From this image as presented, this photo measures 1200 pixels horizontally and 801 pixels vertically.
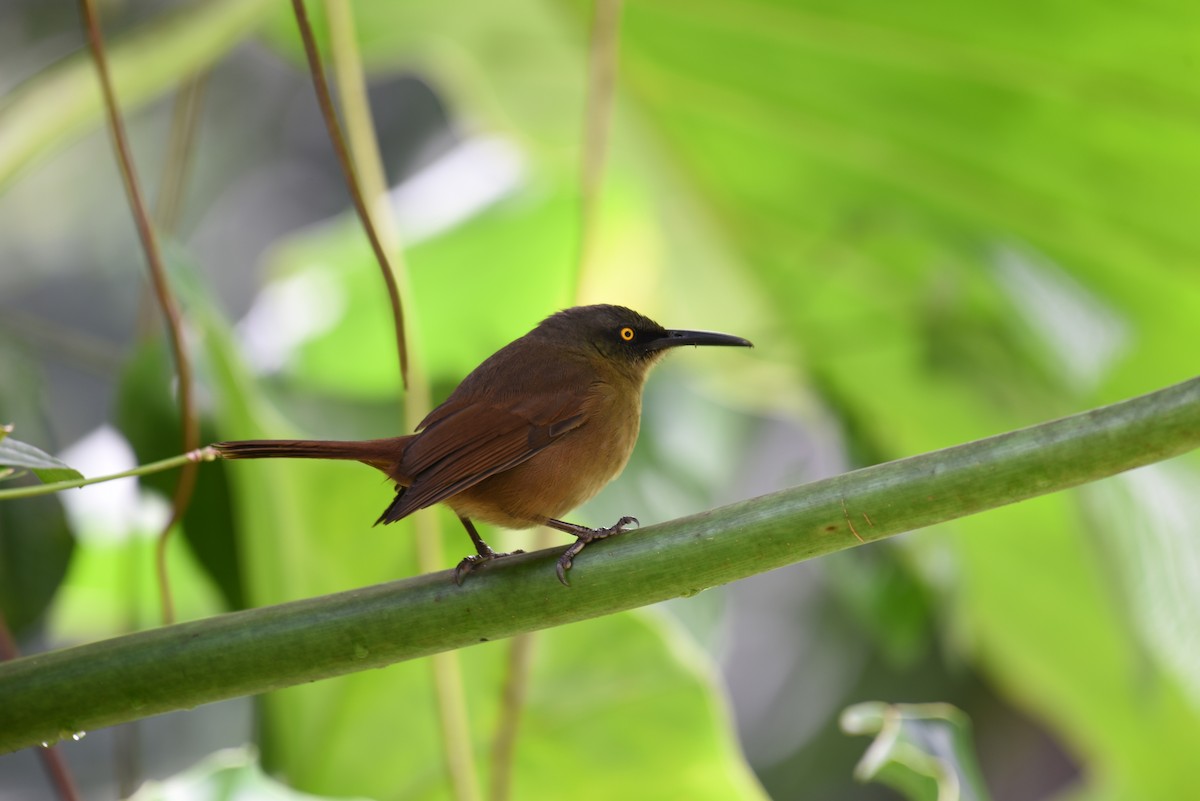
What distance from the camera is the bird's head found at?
2629 mm

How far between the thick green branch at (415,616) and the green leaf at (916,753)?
2.25 ft

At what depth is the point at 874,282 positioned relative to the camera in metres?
4.26

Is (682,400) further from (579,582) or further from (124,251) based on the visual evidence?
(124,251)

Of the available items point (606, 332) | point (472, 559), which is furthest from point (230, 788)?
point (606, 332)

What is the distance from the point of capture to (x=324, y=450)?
1.92 metres

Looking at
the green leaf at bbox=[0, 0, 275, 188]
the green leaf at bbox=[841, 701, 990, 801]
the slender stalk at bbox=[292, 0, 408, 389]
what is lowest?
the green leaf at bbox=[841, 701, 990, 801]

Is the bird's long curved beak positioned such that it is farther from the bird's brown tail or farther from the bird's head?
the bird's brown tail

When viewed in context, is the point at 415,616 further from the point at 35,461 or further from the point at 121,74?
the point at 121,74

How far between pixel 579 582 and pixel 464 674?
141 centimetres

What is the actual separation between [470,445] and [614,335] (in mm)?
574

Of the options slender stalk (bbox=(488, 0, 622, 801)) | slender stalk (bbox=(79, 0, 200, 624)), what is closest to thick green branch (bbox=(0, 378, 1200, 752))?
slender stalk (bbox=(79, 0, 200, 624))

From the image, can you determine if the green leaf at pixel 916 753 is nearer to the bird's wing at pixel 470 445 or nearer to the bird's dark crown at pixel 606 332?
the bird's wing at pixel 470 445

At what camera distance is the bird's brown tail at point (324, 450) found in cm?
Result: 177

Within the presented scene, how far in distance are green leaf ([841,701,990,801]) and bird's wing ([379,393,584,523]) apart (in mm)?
715
